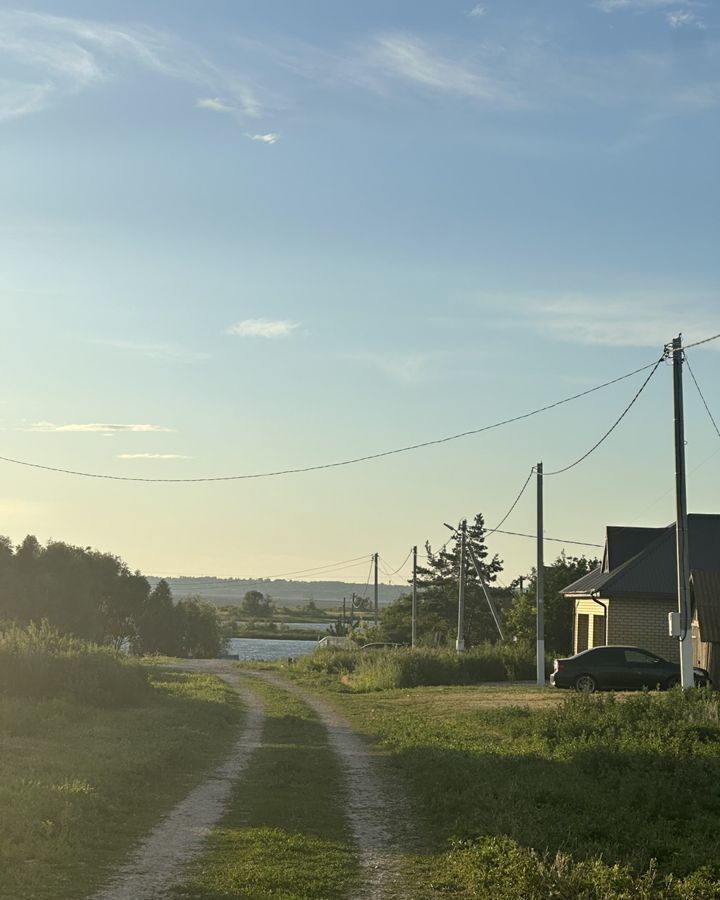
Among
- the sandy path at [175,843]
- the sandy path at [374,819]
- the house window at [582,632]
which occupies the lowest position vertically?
the sandy path at [374,819]

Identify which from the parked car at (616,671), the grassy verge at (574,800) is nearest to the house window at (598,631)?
the parked car at (616,671)

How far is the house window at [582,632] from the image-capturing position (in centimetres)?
4691

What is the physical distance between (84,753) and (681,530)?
13.4m

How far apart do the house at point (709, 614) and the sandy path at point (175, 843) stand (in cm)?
1659

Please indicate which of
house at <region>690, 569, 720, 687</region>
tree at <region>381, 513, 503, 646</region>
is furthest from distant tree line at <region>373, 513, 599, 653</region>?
house at <region>690, 569, 720, 687</region>

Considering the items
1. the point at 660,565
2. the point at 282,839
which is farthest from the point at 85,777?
the point at 660,565

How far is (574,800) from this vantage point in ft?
43.0

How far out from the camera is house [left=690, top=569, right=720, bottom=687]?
102 ft

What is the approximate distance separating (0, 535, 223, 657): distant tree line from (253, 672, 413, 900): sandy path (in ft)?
140

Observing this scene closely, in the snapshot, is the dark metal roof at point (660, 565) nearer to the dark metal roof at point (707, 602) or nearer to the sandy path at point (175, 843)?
the dark metal roof at point (707, 602)

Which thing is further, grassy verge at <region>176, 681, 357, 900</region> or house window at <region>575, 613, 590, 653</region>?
house window at <region>575, 613, 590, 653</region>

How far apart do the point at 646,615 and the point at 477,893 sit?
32.1 m

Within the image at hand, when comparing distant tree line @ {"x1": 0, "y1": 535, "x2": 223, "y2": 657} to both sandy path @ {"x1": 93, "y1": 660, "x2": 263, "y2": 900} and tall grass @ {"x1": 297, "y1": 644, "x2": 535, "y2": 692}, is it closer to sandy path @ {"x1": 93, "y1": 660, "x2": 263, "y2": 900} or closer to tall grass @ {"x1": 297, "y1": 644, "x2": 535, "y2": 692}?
tall grass @ {"x1": 297, "y1": 644, "x2": 535, "y2": 692}

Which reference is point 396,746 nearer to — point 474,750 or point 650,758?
point 474,750
